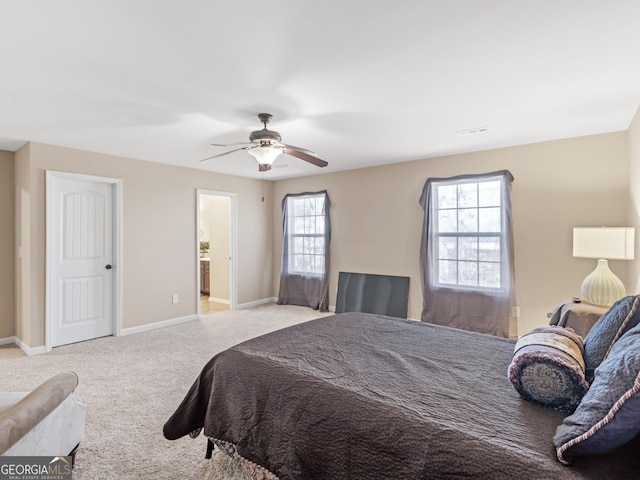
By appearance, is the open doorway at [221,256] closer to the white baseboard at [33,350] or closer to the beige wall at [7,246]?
the white baseboard at [33,350]

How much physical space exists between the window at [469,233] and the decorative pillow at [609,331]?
2.64 meters

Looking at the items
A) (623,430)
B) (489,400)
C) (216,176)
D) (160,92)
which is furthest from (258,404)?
(216,176)

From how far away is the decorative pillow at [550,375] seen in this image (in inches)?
51.9

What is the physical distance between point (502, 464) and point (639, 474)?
387 mm

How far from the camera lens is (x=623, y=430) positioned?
100 centimetres

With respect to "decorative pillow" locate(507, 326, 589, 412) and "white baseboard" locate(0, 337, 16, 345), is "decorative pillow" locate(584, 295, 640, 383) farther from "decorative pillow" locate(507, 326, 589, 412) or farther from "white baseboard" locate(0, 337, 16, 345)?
"white baseboard" locate(0, 337, 16, 345)

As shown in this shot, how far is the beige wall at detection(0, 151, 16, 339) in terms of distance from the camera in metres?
4.13

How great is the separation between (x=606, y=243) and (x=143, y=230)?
5.35 m

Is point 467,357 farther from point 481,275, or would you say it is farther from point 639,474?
point 481,275

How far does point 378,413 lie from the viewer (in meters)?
1.34

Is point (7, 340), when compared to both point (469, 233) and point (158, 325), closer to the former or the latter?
point (158, 325)

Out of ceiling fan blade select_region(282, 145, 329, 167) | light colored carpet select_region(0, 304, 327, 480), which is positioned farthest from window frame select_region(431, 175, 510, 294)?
ceiling fan blade select_region(282, 145, 329, 167)

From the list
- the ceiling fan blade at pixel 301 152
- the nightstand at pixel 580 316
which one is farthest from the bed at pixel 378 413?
the ceiling fan blade at pixel 301 152

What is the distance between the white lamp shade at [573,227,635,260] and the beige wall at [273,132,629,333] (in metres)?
0.73
